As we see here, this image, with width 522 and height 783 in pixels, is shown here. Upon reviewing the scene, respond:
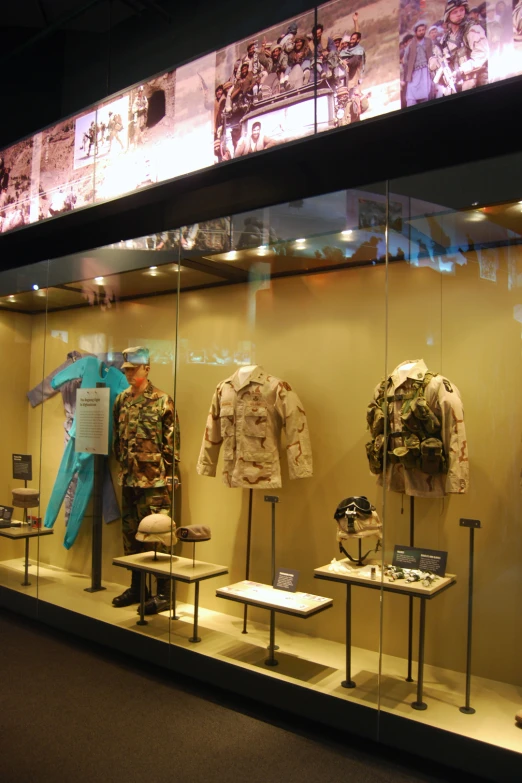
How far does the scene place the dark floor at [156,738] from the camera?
2.59 m

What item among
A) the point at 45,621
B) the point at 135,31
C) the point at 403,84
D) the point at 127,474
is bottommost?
the point at 45,621

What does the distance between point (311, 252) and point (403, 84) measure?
1.03 metres

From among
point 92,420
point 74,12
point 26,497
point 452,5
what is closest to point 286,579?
point 92,420

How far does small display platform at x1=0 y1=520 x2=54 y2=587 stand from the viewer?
482cm

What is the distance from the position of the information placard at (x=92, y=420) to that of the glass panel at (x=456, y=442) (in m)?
2.24

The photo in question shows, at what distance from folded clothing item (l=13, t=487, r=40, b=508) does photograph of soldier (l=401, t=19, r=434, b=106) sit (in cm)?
391

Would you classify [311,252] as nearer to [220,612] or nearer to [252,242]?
[252,242]

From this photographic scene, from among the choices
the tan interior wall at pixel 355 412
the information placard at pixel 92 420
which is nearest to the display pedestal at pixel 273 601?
the tan interior wall at pixel 355 412

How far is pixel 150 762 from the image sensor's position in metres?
2.68

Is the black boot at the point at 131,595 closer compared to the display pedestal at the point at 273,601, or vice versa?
the display pedestal at the point at 273,601

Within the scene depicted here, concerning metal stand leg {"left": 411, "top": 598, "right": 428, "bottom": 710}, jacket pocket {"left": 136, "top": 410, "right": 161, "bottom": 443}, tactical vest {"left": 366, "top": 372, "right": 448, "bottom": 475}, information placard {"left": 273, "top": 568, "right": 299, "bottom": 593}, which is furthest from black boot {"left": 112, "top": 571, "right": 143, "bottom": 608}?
tactical vest {"left": 366, "top": 372, "right": 448, "bottom": 475}

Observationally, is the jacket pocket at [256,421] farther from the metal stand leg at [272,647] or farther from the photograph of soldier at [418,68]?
the photograph of soldier at [418,68]

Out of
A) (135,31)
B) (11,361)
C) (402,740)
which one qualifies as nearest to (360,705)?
(402,740)

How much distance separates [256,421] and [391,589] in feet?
4.27
